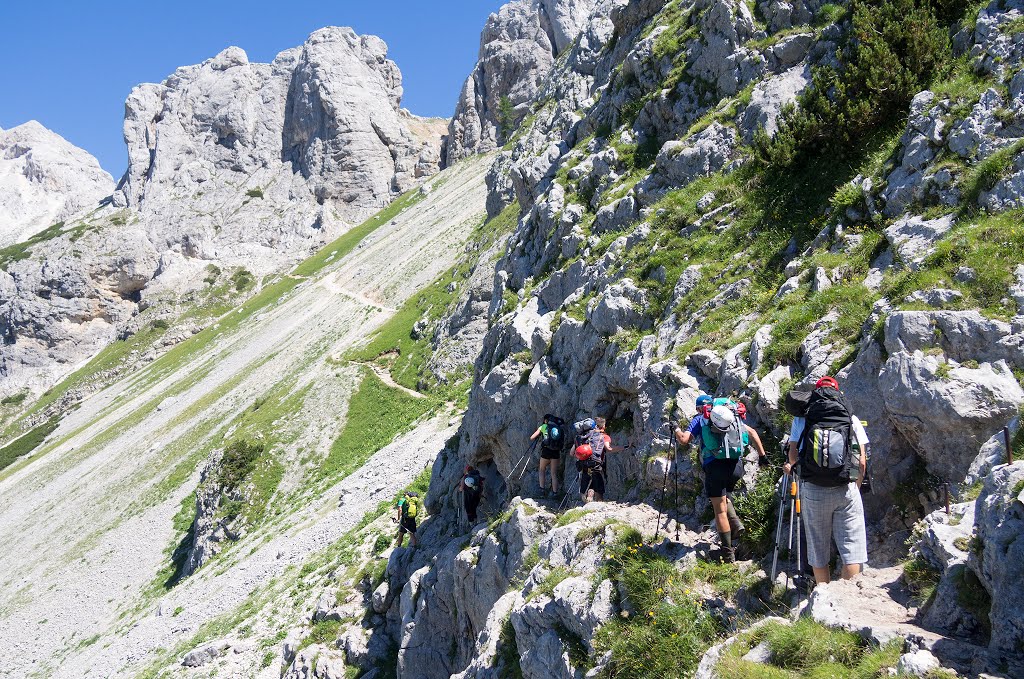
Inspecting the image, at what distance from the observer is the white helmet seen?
29.2 ft

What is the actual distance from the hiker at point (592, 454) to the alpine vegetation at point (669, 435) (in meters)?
0.07

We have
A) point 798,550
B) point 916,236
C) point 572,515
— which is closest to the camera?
point 798,550

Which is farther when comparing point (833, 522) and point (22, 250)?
point (22, 250)

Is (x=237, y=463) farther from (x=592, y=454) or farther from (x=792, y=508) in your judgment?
(x=792, y=508)

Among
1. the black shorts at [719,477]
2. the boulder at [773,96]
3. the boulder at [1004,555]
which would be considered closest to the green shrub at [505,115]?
the boulder at [773,96]

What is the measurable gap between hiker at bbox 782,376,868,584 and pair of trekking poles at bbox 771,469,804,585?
0.24 m

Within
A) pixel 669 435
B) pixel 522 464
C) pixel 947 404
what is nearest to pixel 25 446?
pixel 522 464

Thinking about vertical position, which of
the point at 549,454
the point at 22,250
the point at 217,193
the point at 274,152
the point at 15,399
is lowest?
the point at 549,454

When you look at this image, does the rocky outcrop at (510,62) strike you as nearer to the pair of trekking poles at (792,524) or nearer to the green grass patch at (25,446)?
the green grass patch at (25,446)

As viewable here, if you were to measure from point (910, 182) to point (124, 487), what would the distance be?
53206mm

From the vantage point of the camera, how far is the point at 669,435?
11672mm

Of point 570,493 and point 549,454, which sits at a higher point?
point 549,454

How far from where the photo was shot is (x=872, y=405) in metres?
8.81

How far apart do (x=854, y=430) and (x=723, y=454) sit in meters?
2.03
